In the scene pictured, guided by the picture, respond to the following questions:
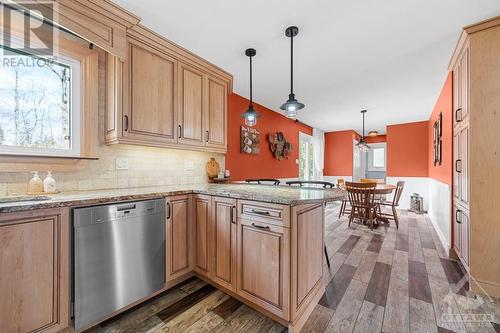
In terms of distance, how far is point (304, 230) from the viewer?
1.53m

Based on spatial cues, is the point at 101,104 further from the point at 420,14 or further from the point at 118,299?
the point at 420,14

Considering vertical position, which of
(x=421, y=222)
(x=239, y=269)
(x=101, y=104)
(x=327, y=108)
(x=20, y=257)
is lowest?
(x=421, y=222)

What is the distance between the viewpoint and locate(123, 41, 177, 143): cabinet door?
6.35 ft

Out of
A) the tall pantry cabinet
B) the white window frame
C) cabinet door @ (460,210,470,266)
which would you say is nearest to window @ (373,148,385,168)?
the white window frame

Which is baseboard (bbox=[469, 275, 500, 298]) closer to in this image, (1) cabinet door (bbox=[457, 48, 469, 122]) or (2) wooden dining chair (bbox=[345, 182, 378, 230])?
(1) cabinet door (bbox=[457, 48, 469, 122])

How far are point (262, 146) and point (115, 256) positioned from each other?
3166 mm

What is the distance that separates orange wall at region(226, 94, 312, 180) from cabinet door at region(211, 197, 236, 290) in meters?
1.60

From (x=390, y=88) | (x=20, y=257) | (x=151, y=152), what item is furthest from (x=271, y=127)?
(x=20, y=257)

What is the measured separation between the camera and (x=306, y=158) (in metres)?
6.22

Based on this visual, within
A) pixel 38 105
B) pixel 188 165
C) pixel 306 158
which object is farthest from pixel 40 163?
pixel 306 158

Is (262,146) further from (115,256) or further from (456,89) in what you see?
(115,256)

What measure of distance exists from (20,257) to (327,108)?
471 cm

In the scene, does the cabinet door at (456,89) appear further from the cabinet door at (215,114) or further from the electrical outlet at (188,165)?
the electrical outlet at (188,165)
